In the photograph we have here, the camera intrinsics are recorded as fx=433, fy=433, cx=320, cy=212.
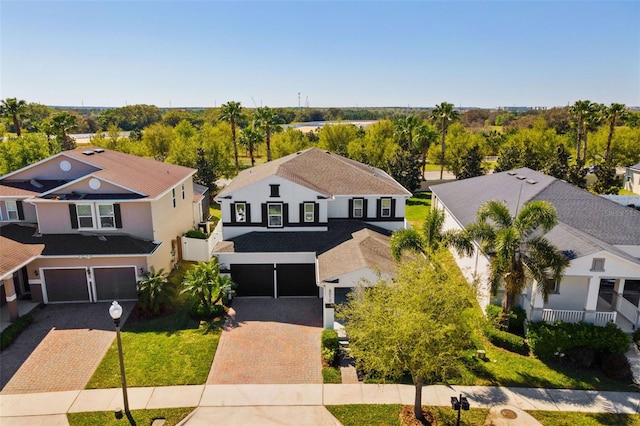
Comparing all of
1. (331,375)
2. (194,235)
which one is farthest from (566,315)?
(194,235)

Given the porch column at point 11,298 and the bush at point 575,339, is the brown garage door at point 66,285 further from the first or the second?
the bush at point 575,339

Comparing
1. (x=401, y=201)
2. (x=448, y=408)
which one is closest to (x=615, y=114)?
(x=401, y=201)

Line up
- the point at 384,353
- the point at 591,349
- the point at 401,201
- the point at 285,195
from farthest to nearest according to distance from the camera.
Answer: the point at 401,201
the point at 285,195
the point at 591,349
the point at 384,353

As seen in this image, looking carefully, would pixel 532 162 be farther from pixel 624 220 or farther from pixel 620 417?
pixel 620 417

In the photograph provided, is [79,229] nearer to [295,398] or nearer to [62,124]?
[295,398]

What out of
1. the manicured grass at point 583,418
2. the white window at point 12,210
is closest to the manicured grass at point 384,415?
the manicured grass at point 583,418

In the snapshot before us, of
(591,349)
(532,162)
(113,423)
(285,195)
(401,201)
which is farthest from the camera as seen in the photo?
(532,162)

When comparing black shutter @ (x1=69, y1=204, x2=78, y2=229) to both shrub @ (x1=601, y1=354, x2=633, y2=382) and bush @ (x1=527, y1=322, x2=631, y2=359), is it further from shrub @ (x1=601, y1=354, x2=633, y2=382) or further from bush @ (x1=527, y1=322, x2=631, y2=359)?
shrub @ (x1=601, y1=354, x2=633, y2=382)
